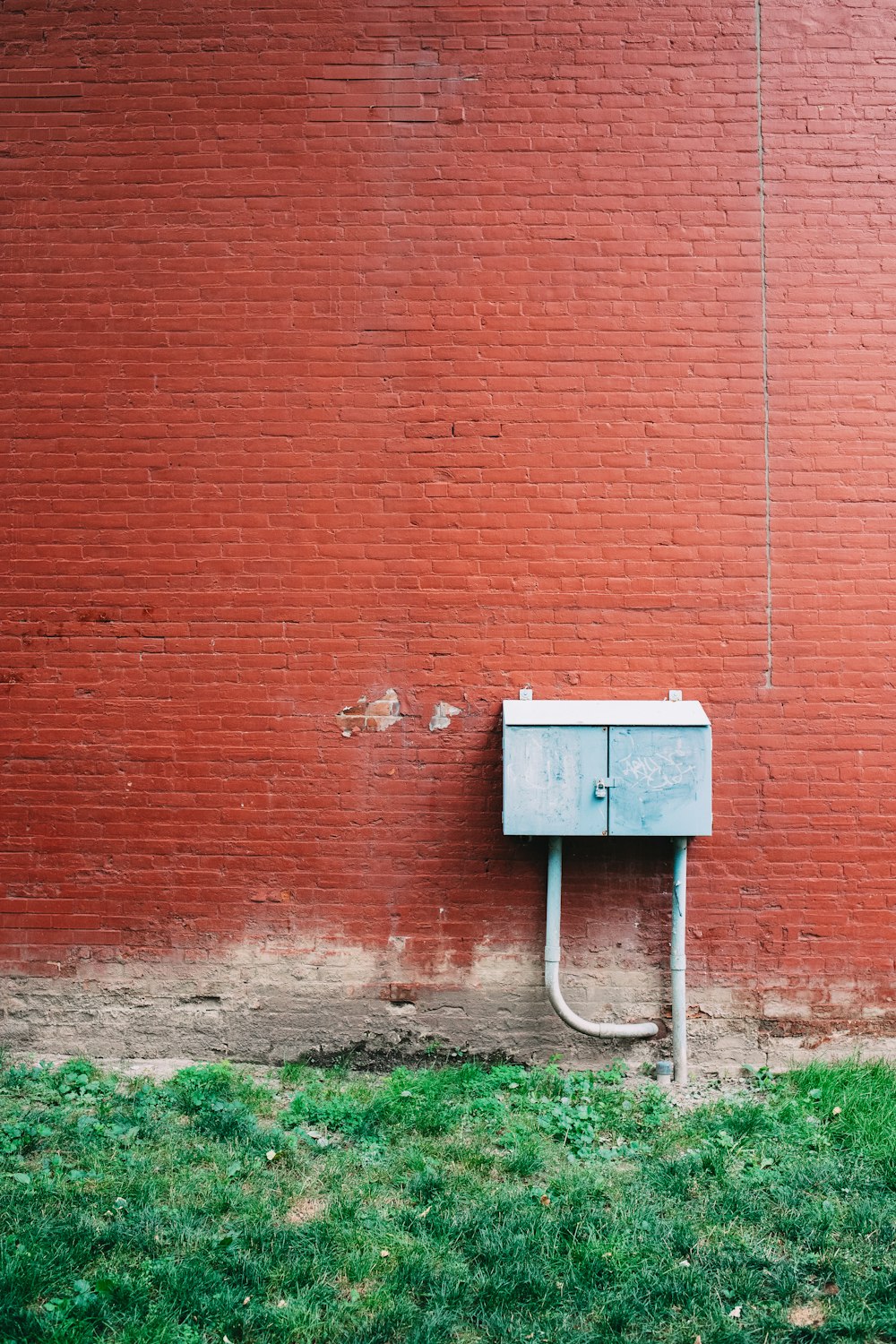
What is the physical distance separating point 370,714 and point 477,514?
1259 millimetres

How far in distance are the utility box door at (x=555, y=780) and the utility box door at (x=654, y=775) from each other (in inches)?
3.3

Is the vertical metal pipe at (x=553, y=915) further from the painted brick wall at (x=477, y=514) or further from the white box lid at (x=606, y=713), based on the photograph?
the white box lid at (x=606, y=713)

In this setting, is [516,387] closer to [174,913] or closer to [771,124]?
[771,124]

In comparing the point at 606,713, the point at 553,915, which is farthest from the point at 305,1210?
the point at 606,713

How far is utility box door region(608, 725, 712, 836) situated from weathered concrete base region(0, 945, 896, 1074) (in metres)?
0.93

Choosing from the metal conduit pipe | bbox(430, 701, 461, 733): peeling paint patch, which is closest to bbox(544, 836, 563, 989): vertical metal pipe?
the metal conduit pipe

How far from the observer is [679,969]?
16.9 ft

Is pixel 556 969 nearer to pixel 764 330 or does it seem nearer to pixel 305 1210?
pixel 305 1210

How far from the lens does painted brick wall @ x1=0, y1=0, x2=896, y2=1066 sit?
530 cm

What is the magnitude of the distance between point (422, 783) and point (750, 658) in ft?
6.40

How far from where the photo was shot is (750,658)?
17.4 ft

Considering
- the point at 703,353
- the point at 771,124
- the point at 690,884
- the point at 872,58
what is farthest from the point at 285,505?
the point at 872,58

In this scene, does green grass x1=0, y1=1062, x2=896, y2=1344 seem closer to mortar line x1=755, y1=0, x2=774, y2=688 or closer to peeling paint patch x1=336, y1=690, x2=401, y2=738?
peeling paint patch x1=336, y1=690, x2=401, y2=738

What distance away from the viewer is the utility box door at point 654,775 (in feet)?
16.3
